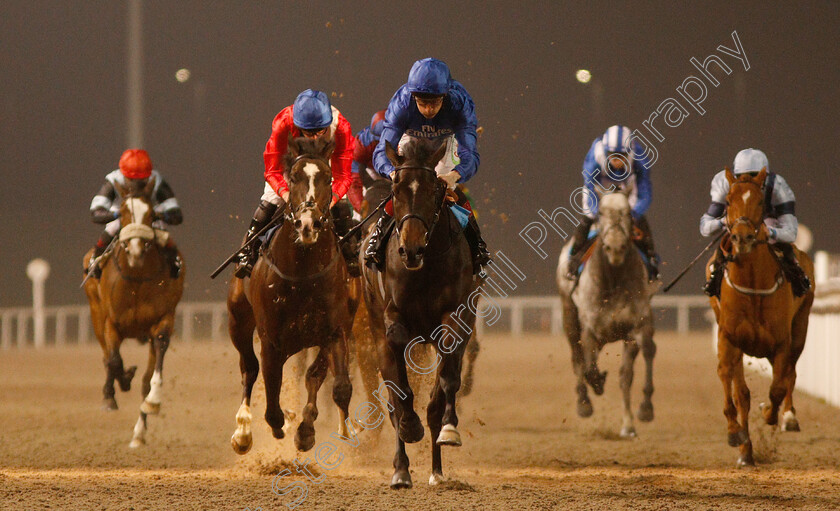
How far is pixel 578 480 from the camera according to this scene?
20.0ft

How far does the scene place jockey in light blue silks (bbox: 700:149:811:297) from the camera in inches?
278

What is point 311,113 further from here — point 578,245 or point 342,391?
point 578,245

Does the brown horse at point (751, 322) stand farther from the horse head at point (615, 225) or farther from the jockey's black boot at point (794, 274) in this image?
the horse head at point (615, 225)

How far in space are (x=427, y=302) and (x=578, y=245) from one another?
4.38 meters

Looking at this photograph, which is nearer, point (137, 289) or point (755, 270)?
point (755, 270)

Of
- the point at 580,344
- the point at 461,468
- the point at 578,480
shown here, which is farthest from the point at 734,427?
the point at 580,344

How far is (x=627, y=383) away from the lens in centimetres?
859

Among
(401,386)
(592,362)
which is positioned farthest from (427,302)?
(592,362)

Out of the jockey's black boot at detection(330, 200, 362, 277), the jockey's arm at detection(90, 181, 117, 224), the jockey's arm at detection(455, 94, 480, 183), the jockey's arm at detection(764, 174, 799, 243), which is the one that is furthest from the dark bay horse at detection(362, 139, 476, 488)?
the jockey's arm at detection(90, 181, 117, 224)

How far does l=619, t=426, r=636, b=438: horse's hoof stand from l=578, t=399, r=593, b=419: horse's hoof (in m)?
0.34

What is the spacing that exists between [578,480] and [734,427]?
4.77 feet

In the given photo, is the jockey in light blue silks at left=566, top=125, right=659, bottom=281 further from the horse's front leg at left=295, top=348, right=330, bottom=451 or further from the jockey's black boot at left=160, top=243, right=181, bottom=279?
the horse's front leg at left=295, top=348, right=330, bottom=451

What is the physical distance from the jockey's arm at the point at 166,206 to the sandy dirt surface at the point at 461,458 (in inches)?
65.4

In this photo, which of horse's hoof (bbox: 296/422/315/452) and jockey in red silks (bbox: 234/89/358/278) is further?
jockey in red silks (bbox: 234/89/358/278)
